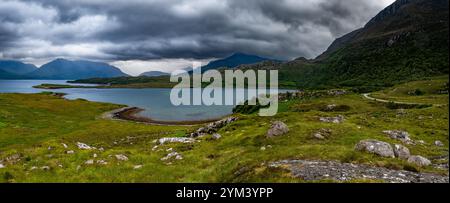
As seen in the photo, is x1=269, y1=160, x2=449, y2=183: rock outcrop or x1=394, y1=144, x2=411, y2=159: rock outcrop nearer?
x1=269, y1=160, x2=449, y2=183: rock outcrop

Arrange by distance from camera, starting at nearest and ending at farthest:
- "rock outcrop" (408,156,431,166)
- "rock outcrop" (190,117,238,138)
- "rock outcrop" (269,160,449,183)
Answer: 1. "rock outcrop" (269,160,449,183)
2. "rock outcrop" (408,156,431,166)
3. "rock outcrop" (190,117,238,138)

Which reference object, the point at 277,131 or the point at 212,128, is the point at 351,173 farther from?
the point at 212,128

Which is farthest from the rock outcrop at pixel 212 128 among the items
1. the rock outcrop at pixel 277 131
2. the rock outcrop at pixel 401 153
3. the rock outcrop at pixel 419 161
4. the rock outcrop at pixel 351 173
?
the rock outcrop at pixel 419 161

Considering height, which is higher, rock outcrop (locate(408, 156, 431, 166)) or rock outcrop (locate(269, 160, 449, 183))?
rock outcrop (locate(269, 160, 449, 183))

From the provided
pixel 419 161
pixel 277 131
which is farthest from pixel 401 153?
pixel 277 131

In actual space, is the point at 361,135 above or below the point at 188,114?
above

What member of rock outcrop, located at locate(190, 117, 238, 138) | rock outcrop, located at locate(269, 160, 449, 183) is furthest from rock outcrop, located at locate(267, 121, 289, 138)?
rock outcrop, located at locate(190, 117, 238, 138)

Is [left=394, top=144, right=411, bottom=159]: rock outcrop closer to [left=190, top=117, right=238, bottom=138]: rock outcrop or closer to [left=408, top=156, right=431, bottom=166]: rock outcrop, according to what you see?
[left=408, top=156, right=431, bottom=166]: rock outcrop
